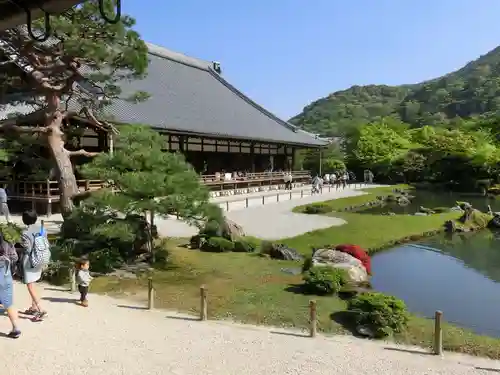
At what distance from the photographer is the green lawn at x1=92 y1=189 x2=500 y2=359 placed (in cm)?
731

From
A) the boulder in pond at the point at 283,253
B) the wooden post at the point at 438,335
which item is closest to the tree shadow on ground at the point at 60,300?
the wooden post at the point at 438,335

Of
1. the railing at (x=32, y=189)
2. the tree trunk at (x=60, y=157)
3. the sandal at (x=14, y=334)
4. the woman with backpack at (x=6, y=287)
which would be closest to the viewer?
the woman with backpack at (x=6, y=287)

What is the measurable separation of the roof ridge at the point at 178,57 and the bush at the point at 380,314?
25.5 metres

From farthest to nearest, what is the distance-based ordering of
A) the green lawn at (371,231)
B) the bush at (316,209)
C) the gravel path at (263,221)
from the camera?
the bush at (316,209) → the gravel path at (263,221) → the green lawn at (371,231)

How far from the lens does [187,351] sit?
5.79 meters

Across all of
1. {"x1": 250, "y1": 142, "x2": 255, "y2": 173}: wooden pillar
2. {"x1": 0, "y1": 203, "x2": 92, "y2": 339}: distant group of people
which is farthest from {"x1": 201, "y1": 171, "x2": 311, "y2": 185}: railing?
{"x1": 0, "y1": 203, "x2": 92, "y2": 339}: distant group of people

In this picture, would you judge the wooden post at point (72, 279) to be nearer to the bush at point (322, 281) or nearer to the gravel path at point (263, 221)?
the bush at point (322, 281)

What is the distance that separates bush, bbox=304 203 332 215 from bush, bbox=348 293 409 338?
49.2ft

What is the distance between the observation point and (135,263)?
36.1 feet

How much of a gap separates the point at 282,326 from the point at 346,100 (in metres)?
162

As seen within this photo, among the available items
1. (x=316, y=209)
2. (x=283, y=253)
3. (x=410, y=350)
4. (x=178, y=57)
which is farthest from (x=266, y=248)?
(x=178, y=57)

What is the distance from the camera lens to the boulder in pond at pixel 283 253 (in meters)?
12.6

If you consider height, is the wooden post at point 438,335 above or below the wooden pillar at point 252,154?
below

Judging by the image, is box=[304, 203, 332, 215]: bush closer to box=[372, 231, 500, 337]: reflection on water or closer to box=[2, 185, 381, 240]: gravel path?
box=[2, 185, 381, 240]: gravel path
